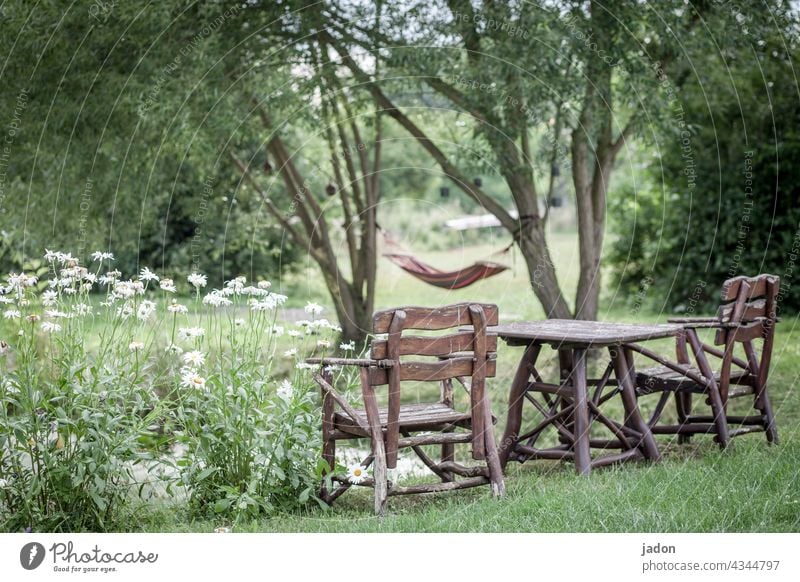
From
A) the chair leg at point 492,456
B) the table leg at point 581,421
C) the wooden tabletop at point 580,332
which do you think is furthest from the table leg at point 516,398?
the chair leg at point 492,456

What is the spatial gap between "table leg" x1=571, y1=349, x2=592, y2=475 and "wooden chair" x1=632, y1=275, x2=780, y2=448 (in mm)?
350

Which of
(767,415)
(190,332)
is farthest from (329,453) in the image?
(767,415)

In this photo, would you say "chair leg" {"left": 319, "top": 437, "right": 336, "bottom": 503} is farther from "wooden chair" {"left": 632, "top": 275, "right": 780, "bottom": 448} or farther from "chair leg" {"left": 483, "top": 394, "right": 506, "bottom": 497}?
"wooden chair" {"left": 632, "top": 275, "right": 780, "bottom": 448}

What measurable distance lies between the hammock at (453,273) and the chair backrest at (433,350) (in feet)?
12.3

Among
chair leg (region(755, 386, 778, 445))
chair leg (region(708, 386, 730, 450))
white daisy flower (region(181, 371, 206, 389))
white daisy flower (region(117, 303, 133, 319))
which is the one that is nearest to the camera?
white daisy flower (region(181, 371, 206, 389))

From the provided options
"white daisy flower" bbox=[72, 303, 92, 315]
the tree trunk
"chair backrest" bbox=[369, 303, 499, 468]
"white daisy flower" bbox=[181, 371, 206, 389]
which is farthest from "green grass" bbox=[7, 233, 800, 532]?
the tree trunk

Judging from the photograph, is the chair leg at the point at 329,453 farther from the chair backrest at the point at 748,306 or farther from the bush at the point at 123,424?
the chair backrest at the point at 748,306

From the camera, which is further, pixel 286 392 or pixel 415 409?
pixel 415 409

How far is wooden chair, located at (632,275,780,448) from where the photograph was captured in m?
5.00

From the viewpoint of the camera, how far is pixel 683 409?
5.40 meters

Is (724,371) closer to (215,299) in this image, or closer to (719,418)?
(719,418)

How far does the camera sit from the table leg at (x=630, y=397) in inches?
189

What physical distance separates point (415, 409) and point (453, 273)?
12.8ft
